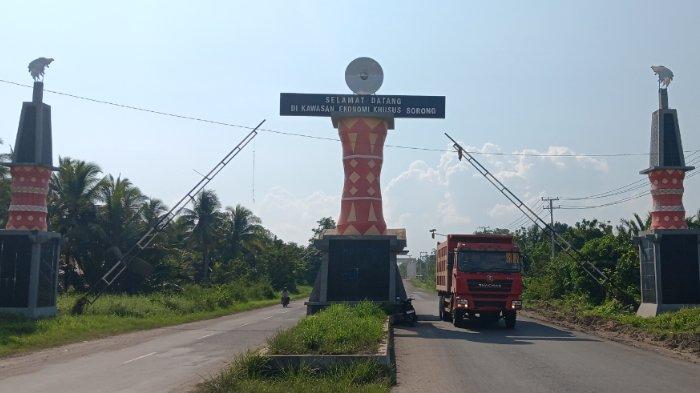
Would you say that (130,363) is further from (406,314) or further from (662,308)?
(662,308)

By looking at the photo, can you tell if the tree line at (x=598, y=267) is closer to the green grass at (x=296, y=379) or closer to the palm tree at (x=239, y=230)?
the green grass at (x=296, y=379)

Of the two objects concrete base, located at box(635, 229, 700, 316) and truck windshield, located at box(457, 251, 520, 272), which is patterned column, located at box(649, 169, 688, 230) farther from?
truck windshield, located at box(457, 251, 520, 272)

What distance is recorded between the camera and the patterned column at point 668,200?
26.4 metres

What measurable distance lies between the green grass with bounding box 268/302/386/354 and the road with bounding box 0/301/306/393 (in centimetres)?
185

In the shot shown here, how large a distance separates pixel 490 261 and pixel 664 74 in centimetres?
1123

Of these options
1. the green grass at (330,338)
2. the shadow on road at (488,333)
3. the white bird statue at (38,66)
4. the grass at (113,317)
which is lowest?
the grass at (113,317)

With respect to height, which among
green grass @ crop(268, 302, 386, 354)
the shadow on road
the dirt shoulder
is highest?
green grass @ crop(268, 302, 386, 354)

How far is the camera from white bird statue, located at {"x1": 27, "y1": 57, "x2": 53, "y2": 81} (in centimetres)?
2842

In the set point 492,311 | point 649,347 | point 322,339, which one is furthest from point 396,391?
point 492,311

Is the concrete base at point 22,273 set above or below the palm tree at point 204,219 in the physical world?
below

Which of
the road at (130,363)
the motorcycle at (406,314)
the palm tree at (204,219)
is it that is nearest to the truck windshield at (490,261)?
the motorcycle at (406,314)

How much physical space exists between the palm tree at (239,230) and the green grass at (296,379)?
5856 centimetres

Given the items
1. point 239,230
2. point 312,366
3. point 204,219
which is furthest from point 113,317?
point 239,230

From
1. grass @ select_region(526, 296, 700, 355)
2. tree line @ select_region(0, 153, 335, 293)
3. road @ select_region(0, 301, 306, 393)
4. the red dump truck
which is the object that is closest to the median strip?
road @ select_region(0, 301, 306, 393)
